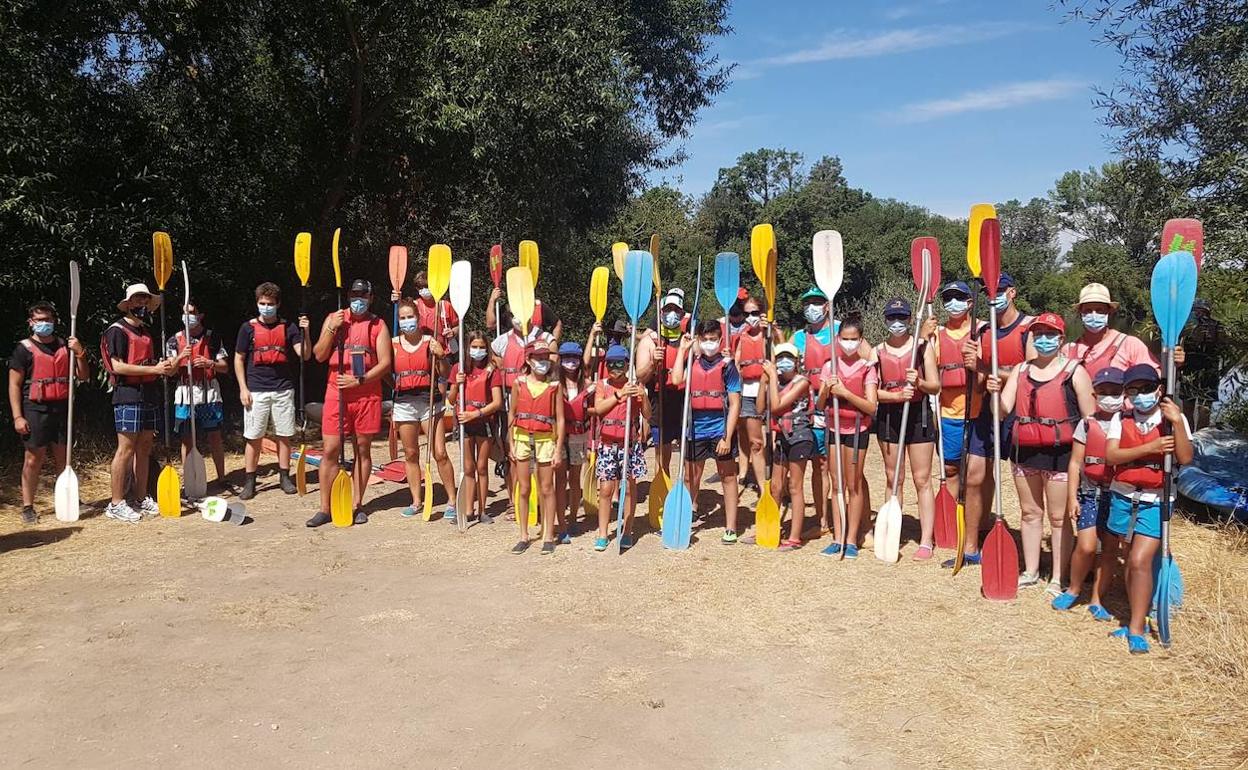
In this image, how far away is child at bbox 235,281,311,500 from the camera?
26.8 feet

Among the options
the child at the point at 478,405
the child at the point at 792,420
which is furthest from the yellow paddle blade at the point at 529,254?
the child at the point at 792,420

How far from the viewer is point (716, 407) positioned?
6801 mm

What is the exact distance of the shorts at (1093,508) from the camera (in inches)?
193

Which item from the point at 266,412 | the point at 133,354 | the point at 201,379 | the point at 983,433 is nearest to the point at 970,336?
the point at 983,433

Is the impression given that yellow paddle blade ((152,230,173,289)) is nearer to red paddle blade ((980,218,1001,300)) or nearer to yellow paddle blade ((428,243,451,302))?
yellow paddle blade ((428,243,451,302))

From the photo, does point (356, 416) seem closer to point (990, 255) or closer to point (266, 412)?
point (266, 412)

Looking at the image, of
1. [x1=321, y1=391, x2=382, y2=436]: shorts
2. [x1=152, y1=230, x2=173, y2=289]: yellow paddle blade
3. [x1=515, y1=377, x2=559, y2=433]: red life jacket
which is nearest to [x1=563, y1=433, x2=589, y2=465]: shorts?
[x1=515, y1=377, x2=559, y2=433]: red life jacket

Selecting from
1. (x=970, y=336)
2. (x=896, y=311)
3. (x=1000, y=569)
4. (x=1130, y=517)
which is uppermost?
(x=896, y=311)

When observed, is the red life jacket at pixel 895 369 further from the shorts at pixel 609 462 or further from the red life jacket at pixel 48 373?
the red life jacket at pixel 48 373

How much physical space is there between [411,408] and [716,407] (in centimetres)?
268

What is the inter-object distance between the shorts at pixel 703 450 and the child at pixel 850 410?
0.78 meters

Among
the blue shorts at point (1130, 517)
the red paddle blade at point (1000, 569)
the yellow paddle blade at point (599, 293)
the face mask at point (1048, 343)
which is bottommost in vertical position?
the red paddle blade at point (1000, 569)

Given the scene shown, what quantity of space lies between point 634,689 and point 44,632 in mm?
3544

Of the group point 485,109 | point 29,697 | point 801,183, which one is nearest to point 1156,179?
point 485,109
